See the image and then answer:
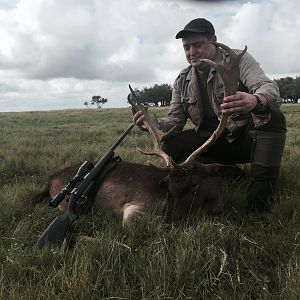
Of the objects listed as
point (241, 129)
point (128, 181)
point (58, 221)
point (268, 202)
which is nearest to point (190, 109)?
point (241, 129)

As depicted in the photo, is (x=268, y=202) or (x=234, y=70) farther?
(x=268, y=202)

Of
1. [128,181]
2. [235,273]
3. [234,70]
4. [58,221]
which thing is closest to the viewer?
[235,273]

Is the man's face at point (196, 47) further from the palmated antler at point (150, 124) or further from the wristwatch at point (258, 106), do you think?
the wristwatch at point (258, 106)

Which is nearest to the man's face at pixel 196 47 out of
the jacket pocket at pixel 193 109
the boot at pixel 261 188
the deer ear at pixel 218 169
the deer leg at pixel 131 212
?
the jacket pocket at pixel 193 109

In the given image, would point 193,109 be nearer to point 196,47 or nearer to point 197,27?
point 196,47

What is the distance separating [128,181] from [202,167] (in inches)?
37.8

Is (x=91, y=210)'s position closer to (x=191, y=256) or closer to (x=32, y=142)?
(x=191, y=256)

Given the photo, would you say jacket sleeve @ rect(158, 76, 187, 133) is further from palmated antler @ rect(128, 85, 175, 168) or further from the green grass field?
the green grass field

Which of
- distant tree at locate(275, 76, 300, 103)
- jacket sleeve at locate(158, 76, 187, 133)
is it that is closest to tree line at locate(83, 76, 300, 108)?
distant tree at locate(275, 76, 300, 103)

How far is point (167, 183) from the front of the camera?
4734 mm

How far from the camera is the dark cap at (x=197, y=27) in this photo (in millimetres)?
5258

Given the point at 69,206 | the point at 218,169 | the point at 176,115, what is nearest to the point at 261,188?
the point at 218,169

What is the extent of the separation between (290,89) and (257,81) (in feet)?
222

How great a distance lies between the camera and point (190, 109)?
Result: 5918 mm
